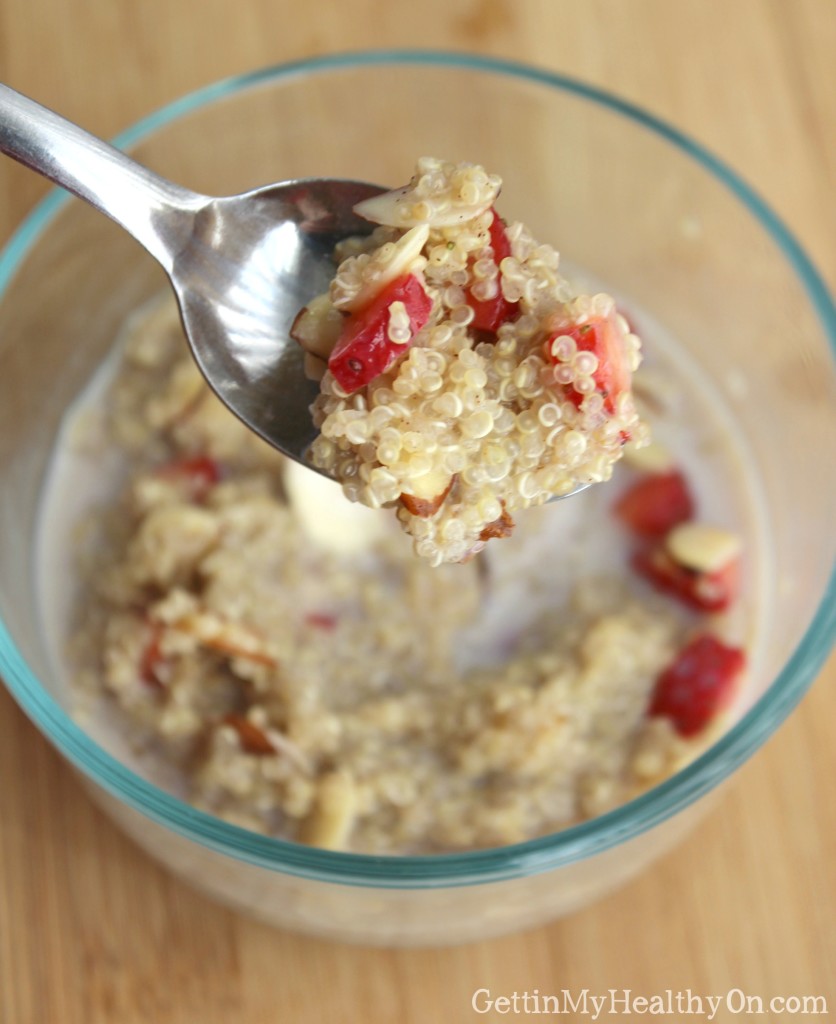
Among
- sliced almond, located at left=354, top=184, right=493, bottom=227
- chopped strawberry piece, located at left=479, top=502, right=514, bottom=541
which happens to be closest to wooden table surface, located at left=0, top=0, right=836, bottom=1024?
chopped strawberry piece, located at left=479, top=502, right=514, bottom=541

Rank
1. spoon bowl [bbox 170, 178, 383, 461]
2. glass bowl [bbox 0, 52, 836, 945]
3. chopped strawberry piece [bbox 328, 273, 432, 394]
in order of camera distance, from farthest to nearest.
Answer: glass bowl [bbox 0, 52, 836, 945] → spoon bowl [bbox 170, 178, 383, 461] → chopped strawberry piece [bbox 328, 273, 432, 394]

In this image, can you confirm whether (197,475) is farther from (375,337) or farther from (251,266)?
(375,337)

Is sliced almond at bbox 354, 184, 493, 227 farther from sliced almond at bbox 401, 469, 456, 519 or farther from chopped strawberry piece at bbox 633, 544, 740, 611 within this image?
chopped strawberry piece at bbox 633, 544, 740, 611

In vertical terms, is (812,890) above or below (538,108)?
below

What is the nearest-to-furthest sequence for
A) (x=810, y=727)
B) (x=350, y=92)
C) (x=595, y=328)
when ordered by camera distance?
(x=595, y=328), (x=810, y=727), (x=350, y=92)

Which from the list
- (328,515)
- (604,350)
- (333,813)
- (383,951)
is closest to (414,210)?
(604,350)

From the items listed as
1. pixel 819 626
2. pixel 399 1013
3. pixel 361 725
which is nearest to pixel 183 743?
pixel 361 725

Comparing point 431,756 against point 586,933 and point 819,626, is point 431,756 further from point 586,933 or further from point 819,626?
point 819,626
